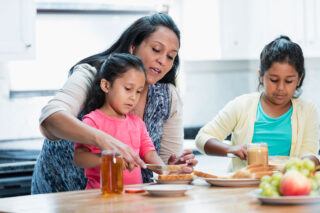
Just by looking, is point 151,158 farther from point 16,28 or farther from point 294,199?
point 16,28

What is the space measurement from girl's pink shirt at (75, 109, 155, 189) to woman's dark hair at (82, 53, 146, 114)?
0.23 feet

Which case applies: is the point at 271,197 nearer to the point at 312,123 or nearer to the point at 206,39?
the point at 312,123

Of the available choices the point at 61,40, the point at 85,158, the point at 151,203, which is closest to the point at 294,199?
the point at 151,203

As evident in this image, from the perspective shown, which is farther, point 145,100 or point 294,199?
point 145,100

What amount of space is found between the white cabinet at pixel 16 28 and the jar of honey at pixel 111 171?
202 centimetres

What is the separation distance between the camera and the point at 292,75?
2559 mm

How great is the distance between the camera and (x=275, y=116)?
2701 millimetres

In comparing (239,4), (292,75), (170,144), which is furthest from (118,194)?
(239,4)

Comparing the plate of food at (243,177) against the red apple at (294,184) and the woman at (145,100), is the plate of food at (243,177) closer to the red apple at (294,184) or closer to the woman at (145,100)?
the woman at (145,100)

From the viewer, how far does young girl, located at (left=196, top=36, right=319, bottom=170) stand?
2574 millimetres

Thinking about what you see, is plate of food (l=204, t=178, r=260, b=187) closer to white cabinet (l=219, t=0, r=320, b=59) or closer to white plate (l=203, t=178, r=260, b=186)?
white plate (l=203, t=178, r=260, b=186)

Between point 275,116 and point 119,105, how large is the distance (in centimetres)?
92

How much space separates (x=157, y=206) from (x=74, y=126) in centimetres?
52

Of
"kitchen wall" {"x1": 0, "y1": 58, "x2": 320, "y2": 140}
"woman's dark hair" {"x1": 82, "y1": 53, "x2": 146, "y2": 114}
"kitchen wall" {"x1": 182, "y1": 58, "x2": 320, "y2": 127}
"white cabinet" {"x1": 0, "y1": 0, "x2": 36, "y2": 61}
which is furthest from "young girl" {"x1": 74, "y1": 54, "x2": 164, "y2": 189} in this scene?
"kitchen wall" {"x1": 182, "y1": 58, "x2": 320, "y2": 127}
